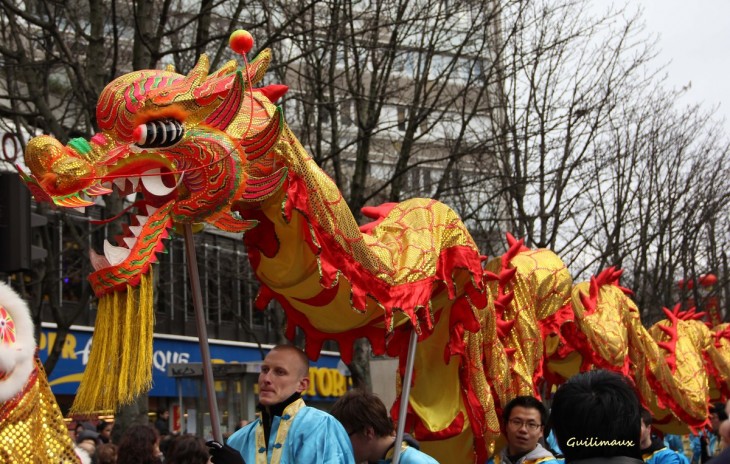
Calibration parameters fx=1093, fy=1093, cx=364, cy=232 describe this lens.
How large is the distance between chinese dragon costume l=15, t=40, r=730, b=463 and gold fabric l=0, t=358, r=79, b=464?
144 millimetres

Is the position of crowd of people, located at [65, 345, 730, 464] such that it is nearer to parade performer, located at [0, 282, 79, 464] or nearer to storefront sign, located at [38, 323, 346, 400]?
parade performer, located at [0, 282, 79, 464]

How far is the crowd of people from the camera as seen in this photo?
124 inches

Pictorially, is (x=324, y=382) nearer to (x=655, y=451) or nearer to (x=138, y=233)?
(x=655, y=451)

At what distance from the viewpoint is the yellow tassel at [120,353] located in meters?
4.07

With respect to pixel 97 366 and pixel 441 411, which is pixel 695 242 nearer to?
pixel 441 411

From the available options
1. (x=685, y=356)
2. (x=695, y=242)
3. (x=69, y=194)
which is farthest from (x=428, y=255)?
(x=695, y=242)

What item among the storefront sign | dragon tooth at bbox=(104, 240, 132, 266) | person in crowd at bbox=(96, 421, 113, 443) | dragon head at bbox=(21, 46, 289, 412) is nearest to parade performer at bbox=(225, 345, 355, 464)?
dragon head at bbox=(21, 46, 289, 412)

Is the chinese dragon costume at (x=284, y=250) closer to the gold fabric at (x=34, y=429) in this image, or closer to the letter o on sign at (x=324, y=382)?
the gold fabric at (x=34, y=429)

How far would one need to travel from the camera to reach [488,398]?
6.92 metres

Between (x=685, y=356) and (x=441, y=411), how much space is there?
255 inches

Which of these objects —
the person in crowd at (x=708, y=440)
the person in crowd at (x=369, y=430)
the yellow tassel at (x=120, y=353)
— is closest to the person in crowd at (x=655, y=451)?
the person in crowd at (x=369, y=430)

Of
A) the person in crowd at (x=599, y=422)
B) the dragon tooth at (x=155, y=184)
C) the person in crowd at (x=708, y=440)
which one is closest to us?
the person in crowd at (x=599, y=422)

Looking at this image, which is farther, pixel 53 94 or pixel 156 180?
pixel 53 94

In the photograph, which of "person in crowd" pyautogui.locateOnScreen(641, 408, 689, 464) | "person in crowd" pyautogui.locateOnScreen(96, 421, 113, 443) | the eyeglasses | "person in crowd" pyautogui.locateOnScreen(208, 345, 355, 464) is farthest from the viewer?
"person in crowd" pyautogui.locateOnScreen(96, 421, 113, 443)
